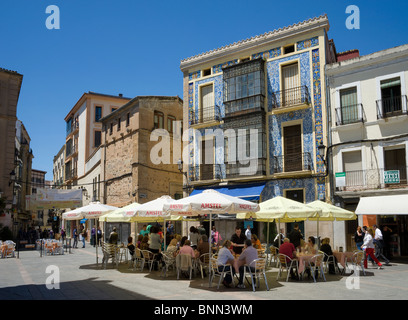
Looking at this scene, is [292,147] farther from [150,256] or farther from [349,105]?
[150,256]

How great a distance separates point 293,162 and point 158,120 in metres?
13.6

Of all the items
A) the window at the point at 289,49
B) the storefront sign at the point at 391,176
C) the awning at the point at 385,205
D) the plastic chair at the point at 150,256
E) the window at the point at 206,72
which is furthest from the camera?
the window at the point at 206,72

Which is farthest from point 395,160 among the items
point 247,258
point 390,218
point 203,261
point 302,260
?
point 247,258

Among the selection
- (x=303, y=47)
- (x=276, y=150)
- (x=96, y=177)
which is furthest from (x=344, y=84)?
(x=96, y=177)

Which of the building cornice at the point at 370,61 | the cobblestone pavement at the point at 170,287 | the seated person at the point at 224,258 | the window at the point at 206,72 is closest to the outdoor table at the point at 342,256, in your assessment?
the cobblestone pavement at the point at 170,287

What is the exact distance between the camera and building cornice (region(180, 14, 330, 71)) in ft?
68.8

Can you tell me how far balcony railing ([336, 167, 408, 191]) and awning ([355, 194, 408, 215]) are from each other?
1.06 m

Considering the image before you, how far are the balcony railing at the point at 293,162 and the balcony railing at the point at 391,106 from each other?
13.4ft

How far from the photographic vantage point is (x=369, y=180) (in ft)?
60.9

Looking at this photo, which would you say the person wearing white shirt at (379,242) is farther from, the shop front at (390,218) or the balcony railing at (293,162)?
the balcony railing at (293,162)

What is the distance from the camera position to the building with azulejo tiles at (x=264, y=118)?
68.1 feet

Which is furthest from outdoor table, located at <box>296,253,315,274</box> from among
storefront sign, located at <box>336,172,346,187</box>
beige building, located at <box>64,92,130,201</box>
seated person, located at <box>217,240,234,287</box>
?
beige building, located at <box>64,92,130,201</box>

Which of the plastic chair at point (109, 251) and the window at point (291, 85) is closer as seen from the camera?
the plastic chair at point (109, 251)
